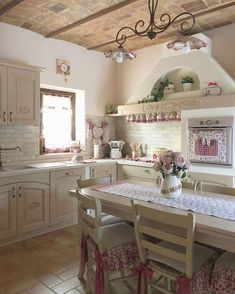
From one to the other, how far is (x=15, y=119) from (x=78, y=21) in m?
1.41

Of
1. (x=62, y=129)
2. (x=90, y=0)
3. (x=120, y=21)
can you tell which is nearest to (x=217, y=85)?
(x=120, y=21)

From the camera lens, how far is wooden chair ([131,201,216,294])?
148cm

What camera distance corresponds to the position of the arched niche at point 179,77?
3.69m

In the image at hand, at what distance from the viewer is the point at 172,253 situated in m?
1.54

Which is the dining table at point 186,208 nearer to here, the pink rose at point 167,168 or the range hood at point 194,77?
the pink rose at point 167,168

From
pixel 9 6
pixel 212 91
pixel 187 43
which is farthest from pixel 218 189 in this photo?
pixel 9 6

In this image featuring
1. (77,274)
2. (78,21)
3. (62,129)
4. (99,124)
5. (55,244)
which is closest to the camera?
(77,274)

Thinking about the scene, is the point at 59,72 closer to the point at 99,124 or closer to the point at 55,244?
the point at 99,124

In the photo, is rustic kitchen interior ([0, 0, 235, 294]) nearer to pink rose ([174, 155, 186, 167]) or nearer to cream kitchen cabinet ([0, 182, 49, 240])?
cream kitchen cabinet ([0, 182, 49, 240])

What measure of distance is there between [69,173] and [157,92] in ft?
5.52

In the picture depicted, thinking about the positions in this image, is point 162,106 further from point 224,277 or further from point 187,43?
point 224,277

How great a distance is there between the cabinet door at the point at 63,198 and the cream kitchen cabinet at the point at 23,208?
0.10 metres

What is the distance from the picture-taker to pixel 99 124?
4.57 m

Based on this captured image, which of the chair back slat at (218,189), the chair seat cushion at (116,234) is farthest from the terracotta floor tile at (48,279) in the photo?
the chair back slat at (218,189)
